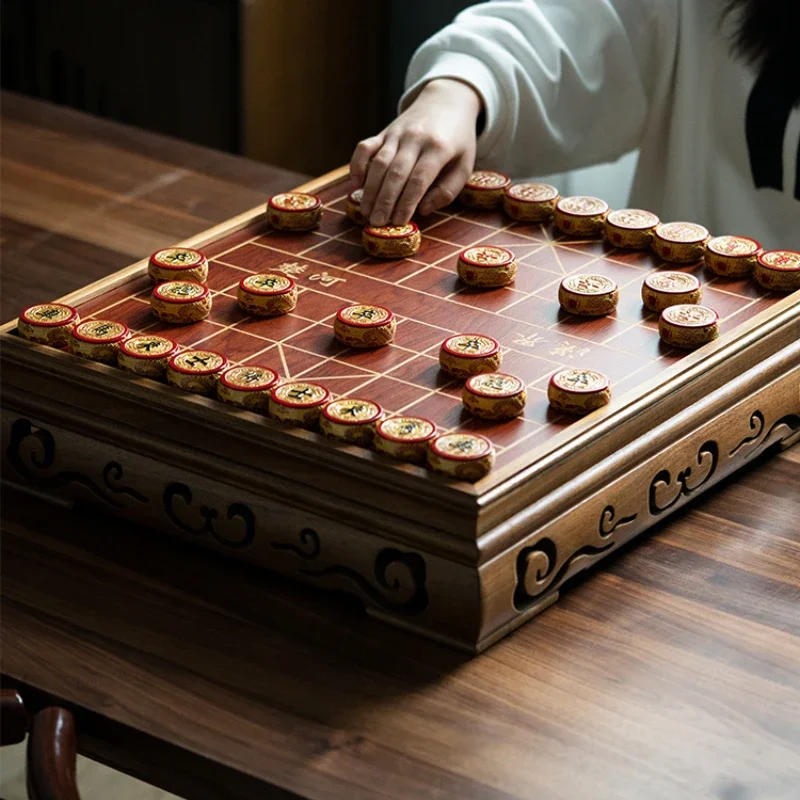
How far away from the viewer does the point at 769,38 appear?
2064 mm

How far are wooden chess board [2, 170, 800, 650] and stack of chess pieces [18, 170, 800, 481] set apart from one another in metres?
0.01

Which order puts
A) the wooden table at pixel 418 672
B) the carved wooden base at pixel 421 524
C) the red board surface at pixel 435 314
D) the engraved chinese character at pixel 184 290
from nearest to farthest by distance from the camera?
1. the wooden table at pixel 418 672
2. the carved wooden base at pixel 421 524
3. the red board surface at pixel 435 314
4. the engraved chinese character at pixel 184 290

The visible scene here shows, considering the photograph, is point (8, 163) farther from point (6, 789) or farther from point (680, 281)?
point (680, 281)

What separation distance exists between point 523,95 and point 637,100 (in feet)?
0.94

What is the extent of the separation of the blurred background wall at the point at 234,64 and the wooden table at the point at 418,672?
7.50ft

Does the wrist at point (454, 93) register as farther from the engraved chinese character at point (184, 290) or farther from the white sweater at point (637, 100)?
the engraved chinese character at point (184, 290)

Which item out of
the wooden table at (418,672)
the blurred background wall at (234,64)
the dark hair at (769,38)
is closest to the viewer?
the wooden table at (418,672)

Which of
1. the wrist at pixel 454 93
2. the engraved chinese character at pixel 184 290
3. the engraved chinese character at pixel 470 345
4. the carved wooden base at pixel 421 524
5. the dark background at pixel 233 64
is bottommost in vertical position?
the dark background at pixel 233 64

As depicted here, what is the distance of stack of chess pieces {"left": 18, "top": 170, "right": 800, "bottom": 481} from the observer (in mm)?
1151

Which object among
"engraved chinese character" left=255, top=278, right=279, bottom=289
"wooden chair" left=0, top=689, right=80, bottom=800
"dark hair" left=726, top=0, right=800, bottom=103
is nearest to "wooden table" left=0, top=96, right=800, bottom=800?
"wooden chair" left=0, top=689, right=80, bottom=800

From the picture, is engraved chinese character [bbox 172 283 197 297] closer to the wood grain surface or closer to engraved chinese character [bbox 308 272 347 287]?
engraved chinese character [bbox 308 272 347 287]

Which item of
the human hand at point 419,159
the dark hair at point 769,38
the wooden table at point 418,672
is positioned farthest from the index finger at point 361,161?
the dark hair at point 769,38

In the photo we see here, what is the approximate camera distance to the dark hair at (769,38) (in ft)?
6.70

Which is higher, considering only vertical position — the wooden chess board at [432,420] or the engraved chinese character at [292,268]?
the engraved chinese character at [292,268]
